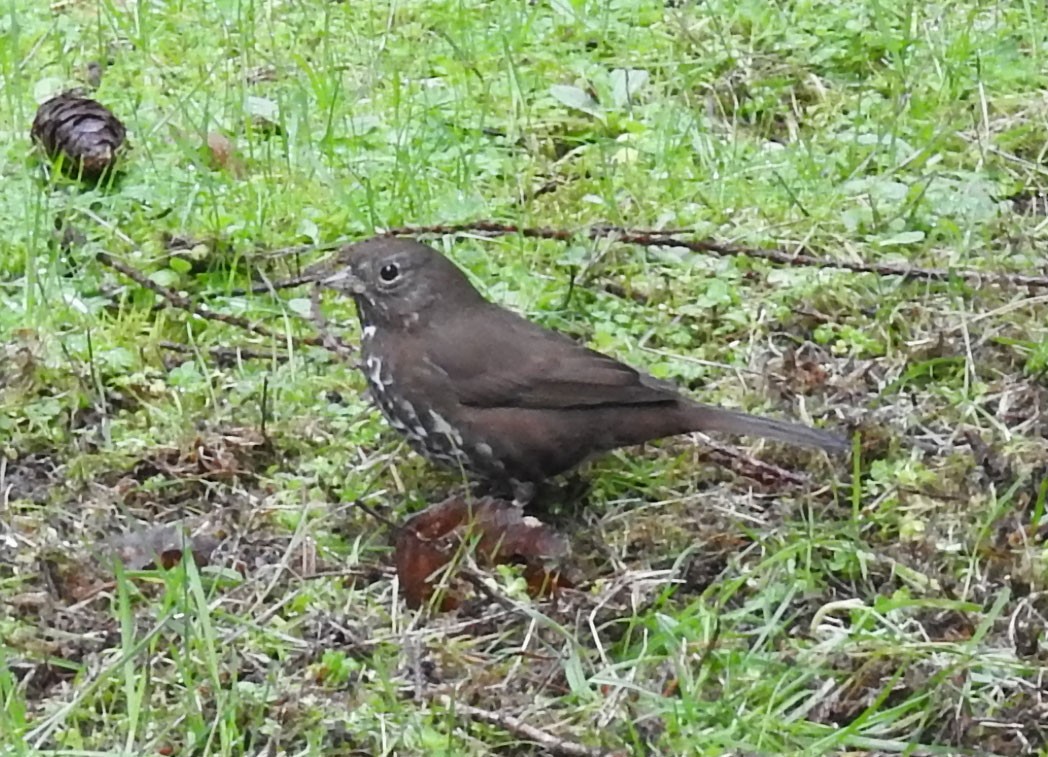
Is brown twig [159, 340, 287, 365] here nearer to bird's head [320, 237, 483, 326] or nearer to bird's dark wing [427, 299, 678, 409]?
bird's head [320, 237, 483, 326]

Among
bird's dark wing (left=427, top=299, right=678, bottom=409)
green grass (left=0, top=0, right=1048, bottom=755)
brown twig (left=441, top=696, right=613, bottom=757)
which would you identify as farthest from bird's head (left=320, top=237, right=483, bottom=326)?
brown twig (left=441, top=696, right=613, bottom=757)

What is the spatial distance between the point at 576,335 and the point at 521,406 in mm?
656

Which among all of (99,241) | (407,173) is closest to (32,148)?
(99,241)

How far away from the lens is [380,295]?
4.04 meters

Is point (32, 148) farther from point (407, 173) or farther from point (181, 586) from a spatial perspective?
point (181, 586)

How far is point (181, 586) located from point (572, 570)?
0.77m

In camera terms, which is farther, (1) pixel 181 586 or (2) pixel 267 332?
(2) pixel 267 332

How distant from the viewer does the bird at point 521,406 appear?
3.83m

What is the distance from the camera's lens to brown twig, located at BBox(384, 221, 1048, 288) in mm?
4504

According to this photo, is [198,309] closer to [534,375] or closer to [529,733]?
[534,375]

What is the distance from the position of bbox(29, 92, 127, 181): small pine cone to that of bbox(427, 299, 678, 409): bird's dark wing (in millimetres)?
1560

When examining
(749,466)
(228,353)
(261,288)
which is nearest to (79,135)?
(261,288)

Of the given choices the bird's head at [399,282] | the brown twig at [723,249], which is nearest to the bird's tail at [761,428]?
the bird's head at [399,282]

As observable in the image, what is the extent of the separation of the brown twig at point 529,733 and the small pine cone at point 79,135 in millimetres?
2429
